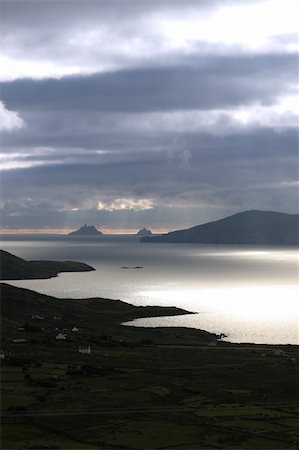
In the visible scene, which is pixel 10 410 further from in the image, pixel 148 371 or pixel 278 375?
pixel 278 375

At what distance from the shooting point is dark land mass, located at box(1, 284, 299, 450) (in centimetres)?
7781

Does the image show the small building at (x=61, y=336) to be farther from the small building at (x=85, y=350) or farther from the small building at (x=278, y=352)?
the small building at (x=278, y=352)

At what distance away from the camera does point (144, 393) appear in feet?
329

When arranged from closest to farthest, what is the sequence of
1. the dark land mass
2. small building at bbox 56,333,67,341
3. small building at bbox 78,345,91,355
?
the dark land mass, small building at bbox 78,345,91,355, small building at bbox 56,333,67,341

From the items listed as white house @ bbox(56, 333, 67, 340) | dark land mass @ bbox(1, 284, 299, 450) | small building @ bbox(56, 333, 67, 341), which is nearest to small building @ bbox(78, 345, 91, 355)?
dark land mass @ bbox(1, 284, 299, 450)

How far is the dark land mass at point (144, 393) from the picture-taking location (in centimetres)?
7781

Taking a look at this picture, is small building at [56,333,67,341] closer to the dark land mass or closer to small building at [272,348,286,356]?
the dark land mass

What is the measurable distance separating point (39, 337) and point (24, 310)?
1974 inches

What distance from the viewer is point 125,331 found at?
180125 millimetres

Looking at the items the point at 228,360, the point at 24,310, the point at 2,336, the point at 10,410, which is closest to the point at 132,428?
the point at 10,410

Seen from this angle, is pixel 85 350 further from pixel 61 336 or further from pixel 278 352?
pixel 278 352

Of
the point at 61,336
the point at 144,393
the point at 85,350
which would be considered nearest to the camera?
the point at 144,393

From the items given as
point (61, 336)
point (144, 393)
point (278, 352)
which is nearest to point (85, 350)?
point (61, 336)


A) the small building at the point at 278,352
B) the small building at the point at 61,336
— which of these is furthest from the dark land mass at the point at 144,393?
the small building at the point at 61,336
